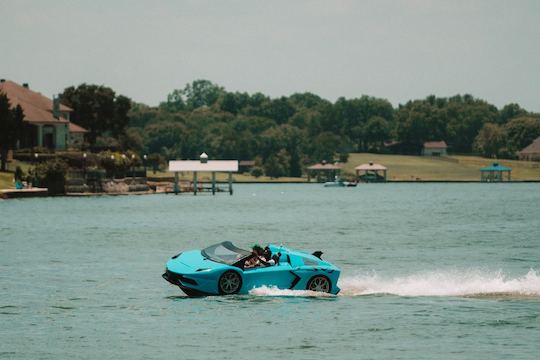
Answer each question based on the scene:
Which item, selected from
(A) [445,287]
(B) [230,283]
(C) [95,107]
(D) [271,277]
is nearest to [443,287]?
(A) [445,287]

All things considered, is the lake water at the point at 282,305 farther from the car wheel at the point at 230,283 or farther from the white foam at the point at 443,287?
the car wheel at the point at 230,283

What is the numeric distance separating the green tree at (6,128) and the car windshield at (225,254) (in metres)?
112

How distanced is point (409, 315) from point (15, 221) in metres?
61.9

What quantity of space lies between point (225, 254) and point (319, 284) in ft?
10.4

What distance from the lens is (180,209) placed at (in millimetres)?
124625

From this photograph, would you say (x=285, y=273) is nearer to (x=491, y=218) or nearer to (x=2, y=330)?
(x=2, y=330)

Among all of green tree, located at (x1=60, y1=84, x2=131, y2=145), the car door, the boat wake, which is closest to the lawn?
green tree, located at (x1=60, y1=84, x2=131, y2=145)

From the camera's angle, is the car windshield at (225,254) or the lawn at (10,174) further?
the lawn at (10,174)

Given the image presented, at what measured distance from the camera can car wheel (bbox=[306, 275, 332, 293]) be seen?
1513 inches

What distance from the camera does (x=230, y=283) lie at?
125 ft

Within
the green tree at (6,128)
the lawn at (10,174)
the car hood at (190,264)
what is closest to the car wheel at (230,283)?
the car hood at (190,264)

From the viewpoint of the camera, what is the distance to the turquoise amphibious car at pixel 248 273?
38.1m

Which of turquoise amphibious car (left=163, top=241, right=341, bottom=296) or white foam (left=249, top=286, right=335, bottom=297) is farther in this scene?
white foam (left=249, top=286, right=335, bottom=297)

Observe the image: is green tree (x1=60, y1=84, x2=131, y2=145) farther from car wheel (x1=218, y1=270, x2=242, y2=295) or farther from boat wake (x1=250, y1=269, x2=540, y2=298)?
car wheel (x1=218, y1=270, x2=242, y2=295)
